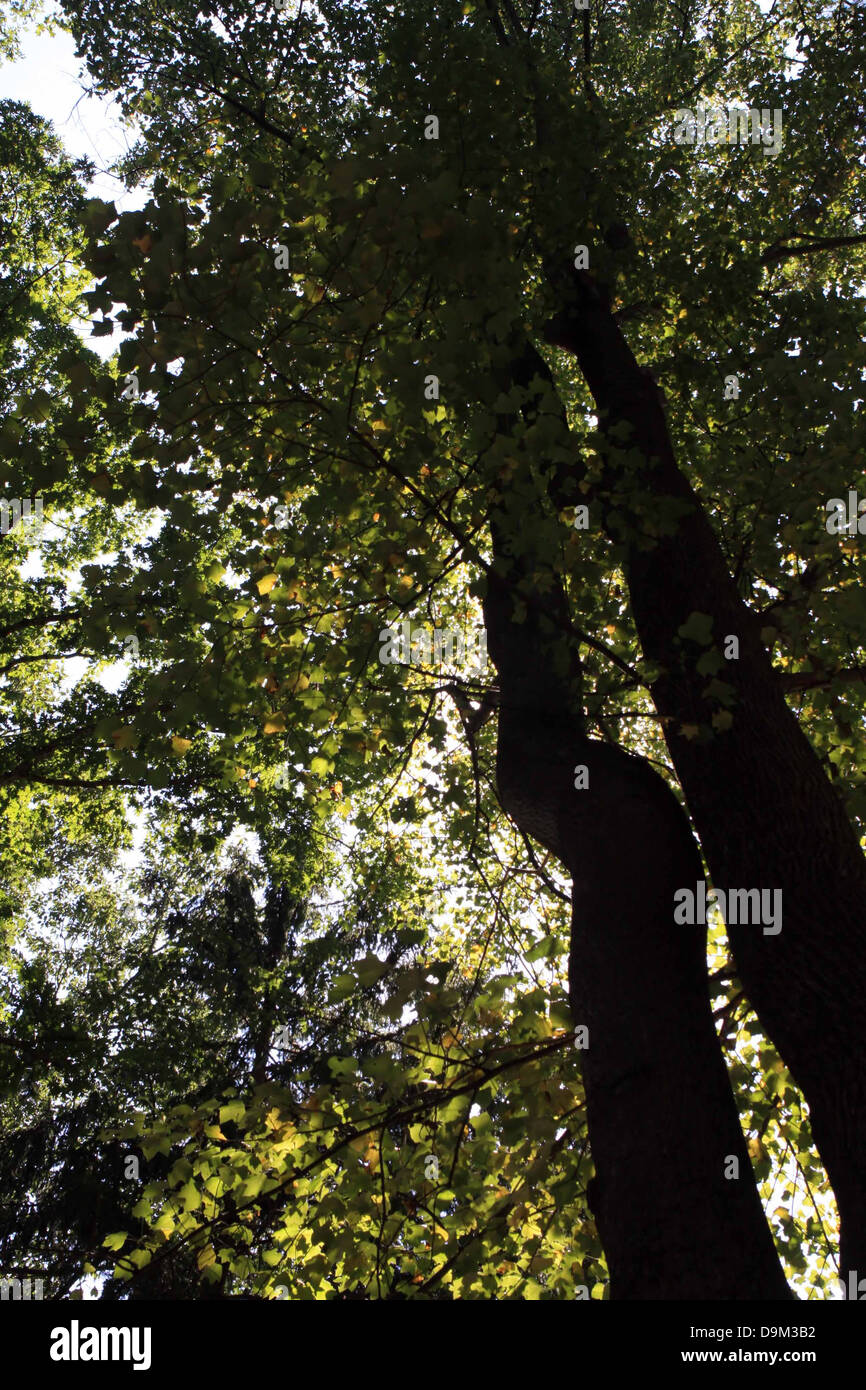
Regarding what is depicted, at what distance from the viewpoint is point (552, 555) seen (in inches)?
147

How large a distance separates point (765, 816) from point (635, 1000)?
97 centimetres

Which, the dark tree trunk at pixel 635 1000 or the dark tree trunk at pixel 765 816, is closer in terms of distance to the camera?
the dark tree trunk at pixel 635 1000

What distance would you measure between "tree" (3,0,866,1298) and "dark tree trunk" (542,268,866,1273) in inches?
0.6

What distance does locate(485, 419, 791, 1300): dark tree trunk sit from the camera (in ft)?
8.67

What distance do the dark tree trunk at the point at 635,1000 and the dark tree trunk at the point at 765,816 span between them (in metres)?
0.23

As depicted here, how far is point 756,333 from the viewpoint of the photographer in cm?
734

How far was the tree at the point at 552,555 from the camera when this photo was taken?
123 inches

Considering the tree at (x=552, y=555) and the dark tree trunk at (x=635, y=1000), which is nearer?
the dark tree trunk at (x=635, y=1000)

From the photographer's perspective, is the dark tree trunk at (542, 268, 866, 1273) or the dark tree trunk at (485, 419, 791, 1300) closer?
the dark tree trunk at (485, 419, 791, 1300)

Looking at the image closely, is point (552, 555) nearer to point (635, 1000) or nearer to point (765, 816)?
point (765, 816)

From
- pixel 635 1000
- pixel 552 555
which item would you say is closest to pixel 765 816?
pixel 635 1000

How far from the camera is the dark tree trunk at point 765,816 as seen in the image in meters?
2.92
